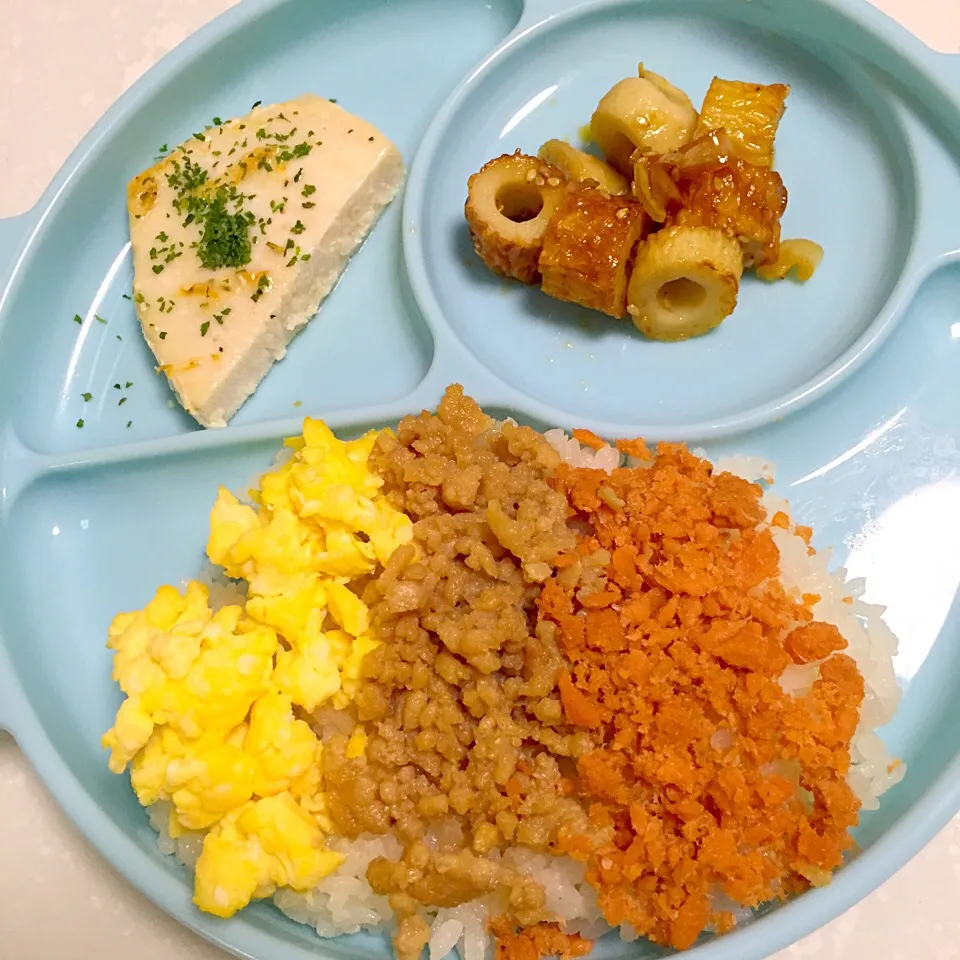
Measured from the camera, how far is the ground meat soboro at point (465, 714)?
1470 mm

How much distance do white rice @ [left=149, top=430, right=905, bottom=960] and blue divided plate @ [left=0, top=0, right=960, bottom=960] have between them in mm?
149

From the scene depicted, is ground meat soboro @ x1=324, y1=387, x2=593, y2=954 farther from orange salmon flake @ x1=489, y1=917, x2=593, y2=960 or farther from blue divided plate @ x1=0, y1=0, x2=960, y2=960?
blue divided plate @ x1=0, y1=0, x2=960, y2=960

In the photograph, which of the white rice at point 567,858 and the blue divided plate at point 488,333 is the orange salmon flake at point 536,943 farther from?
the blue divided plate at point 488,333

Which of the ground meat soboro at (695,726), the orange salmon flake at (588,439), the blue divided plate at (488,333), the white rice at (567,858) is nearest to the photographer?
the ground meat soboro at (695,726)

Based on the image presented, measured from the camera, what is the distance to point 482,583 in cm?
158

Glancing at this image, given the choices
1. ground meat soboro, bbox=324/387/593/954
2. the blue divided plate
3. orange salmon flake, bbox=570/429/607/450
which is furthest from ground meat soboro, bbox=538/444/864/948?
the blue divided plate

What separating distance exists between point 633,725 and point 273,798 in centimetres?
69

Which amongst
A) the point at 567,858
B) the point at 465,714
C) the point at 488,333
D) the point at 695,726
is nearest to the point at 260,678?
the point at 465,714

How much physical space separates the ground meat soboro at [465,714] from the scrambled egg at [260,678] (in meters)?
0.07

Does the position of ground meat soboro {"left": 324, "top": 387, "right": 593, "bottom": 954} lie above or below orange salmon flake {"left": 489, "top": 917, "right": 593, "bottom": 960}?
above

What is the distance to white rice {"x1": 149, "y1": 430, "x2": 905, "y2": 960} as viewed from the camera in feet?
5.02

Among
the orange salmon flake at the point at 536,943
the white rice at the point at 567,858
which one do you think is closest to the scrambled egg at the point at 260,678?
the white rice at the point at 567,858

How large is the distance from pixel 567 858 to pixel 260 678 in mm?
670

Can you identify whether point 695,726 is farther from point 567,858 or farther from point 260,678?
point 260,678
